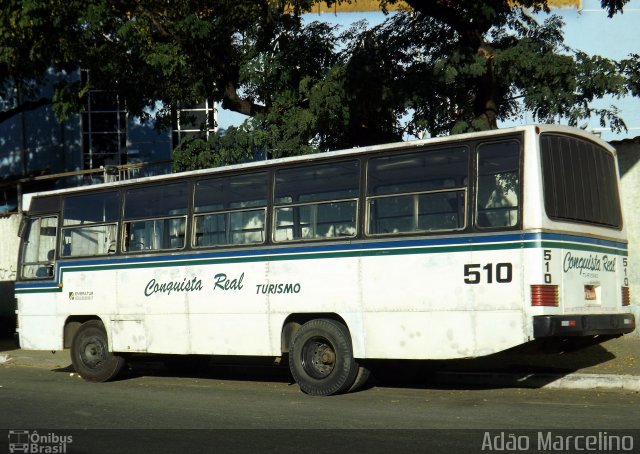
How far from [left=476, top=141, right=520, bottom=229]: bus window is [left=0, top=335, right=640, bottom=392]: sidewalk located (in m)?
1.57

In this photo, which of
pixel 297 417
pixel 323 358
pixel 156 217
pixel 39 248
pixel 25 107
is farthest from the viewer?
pixel 25 107

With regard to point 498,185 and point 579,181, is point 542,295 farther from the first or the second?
point 579,181

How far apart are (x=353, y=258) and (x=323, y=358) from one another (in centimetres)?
142

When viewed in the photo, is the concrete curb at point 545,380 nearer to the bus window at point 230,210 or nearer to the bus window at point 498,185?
the bus window at point 498,185

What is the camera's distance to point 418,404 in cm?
1146

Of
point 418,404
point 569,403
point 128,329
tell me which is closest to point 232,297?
point 128,329

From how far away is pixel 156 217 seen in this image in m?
14.6

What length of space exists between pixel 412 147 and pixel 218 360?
724cm

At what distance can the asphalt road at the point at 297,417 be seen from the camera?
28.3ft

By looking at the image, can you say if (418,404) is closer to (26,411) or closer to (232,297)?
(232,297)

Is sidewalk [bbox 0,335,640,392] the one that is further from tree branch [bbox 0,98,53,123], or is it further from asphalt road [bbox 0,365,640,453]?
tree branch [bbox 0,98,53,123]

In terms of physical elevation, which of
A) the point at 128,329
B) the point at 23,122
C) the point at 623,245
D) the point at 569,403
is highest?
the point at 23,122

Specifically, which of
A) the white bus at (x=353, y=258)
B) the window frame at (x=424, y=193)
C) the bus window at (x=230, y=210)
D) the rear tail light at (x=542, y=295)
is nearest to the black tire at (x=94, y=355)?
the white bus at (x=353, y=258)

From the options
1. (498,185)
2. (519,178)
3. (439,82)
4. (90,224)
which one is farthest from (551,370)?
(90,224)
